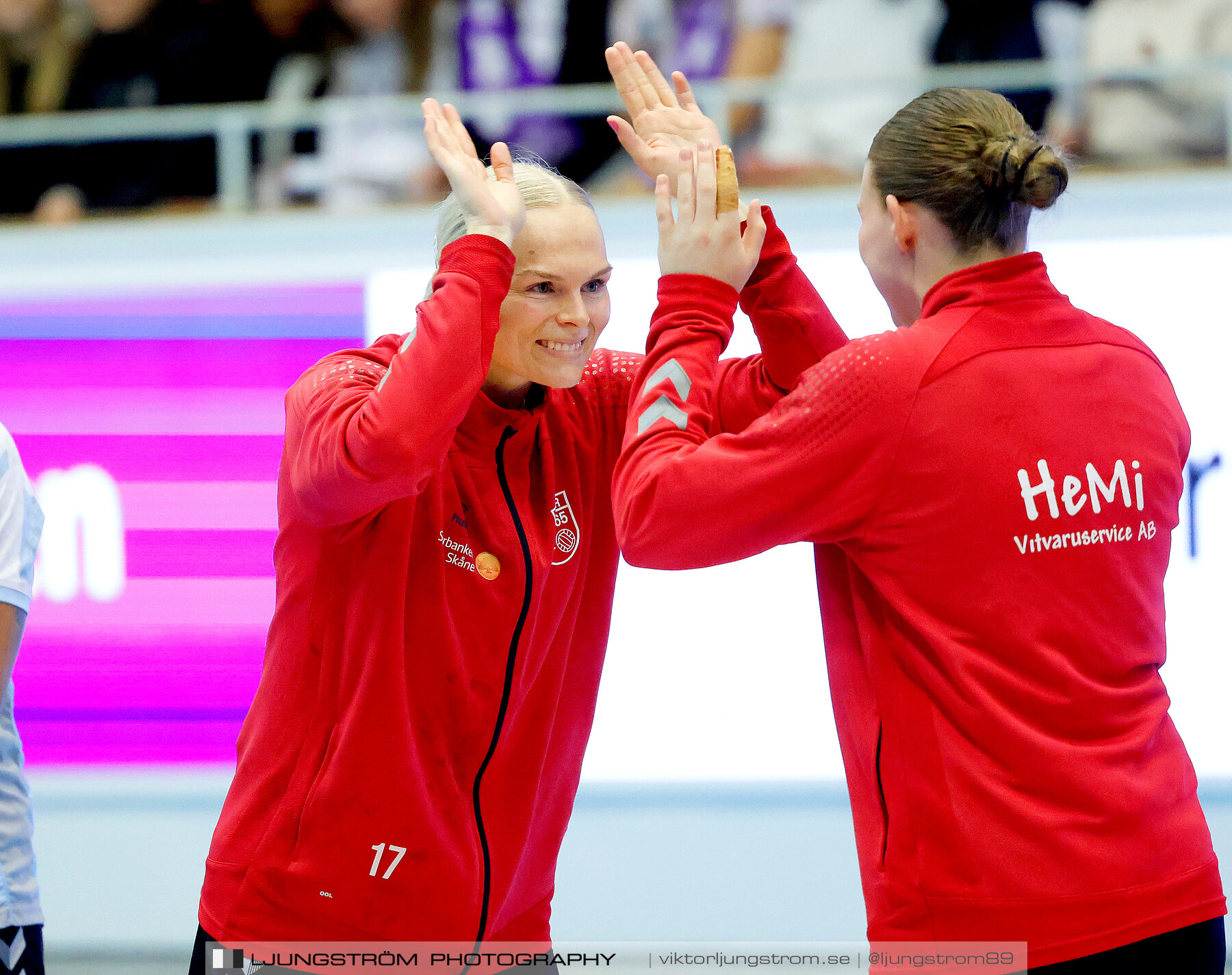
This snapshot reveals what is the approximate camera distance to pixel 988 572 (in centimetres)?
129

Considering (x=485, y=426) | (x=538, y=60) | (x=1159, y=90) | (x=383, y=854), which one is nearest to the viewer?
(x=383, y=854)

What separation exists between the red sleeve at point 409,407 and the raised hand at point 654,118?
22 cm

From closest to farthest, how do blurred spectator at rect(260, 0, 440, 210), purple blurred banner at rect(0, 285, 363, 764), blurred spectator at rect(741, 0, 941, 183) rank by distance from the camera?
purple blurred banner at rect(0, 285, 363, 764) → blurred spectator at rect(741, 0, 941, 183) → blurred spectator at rect(260, 0, 440, 210)

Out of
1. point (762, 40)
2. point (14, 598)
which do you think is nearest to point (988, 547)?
point (14, 598)

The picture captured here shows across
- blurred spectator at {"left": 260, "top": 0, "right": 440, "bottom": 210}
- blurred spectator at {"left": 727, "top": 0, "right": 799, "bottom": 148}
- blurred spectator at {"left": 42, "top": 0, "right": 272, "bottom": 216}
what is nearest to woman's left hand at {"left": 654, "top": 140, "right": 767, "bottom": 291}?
blurred spectator at {"left": 260, "top": 0, "right": 440, "bottom": 210}

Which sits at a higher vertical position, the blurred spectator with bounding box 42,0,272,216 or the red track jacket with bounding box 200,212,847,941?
the blurred spectator with bounding box 42,0,272,216

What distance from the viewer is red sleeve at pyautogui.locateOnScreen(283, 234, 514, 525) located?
4.36 feet

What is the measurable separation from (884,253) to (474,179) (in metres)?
0.47

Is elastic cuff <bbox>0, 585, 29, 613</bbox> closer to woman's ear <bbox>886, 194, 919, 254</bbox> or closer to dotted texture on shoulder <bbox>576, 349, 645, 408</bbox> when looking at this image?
dotted texture on shoulder <bbox>576, 349, 645, 408</bbox>

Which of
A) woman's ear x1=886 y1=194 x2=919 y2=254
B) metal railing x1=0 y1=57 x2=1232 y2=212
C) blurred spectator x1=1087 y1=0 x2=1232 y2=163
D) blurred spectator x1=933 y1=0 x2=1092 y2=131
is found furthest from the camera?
blurred spectator x1=933 y1=0 x2=1092 y2=131

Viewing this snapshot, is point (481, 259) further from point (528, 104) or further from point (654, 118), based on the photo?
point (528, 104)

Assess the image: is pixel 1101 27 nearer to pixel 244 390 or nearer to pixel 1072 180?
pixel 1072 180

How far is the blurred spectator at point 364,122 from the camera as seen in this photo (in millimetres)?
4180

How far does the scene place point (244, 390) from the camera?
350 cm
